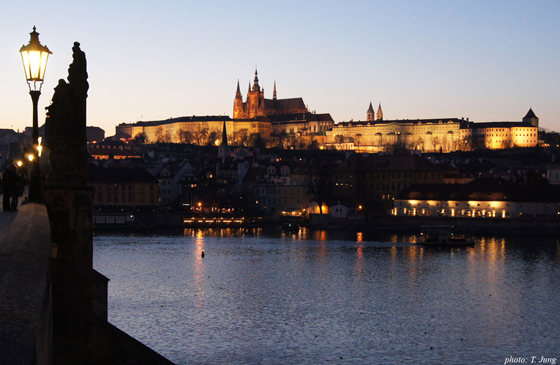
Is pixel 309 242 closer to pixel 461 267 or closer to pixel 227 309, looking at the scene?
pixel 461 267

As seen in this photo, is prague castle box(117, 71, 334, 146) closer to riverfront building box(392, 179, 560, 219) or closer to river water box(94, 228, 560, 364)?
riverfront building box(392, 179, 560, 219)

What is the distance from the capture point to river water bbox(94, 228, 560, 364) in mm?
17594

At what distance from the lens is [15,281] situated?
9.51 ft

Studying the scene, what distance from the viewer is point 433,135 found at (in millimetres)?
150875

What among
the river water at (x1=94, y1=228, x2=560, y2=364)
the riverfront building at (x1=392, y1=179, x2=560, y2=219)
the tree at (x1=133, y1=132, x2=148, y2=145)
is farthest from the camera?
the tree at (x1=133, y1=132, x2=148, y2=145)

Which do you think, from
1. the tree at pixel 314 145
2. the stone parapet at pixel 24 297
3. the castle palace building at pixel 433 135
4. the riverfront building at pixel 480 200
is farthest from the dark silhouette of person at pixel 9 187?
the tree at pixel 314 145

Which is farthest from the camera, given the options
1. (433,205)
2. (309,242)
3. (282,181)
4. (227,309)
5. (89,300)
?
(282,181)


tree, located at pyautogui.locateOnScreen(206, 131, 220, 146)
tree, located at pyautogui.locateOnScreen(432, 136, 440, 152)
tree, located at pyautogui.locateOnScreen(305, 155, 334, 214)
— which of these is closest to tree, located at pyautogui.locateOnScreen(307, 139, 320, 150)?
tree, located at pyautogui.locateOnScreen(206, 131, 220, 146)

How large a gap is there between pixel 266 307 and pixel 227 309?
4.34 ft

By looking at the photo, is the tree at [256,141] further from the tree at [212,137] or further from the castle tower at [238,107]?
the castle tower at [238,107]

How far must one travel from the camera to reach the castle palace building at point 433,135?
5704 inches

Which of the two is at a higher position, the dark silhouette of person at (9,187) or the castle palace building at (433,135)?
the castle palace building at (433,135)

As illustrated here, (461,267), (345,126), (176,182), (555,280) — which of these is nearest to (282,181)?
(176,182)

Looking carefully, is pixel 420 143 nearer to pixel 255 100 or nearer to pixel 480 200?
pixel 255 100
